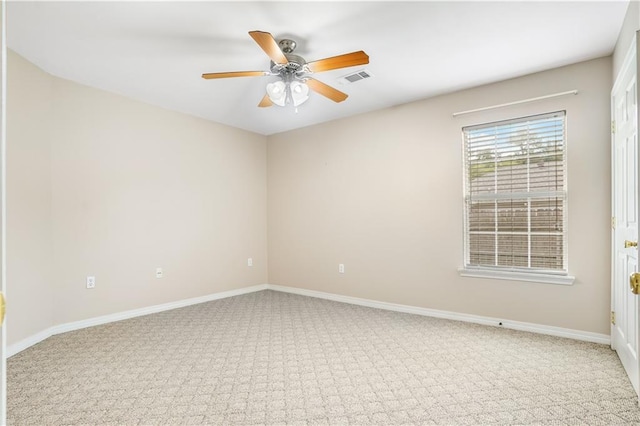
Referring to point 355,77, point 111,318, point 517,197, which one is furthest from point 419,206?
point 111,318

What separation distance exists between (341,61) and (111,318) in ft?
11.8

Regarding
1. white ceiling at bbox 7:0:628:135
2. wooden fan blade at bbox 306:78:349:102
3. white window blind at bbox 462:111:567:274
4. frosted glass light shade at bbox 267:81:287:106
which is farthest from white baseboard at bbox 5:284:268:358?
white window blind at bbox 462:111:567:274

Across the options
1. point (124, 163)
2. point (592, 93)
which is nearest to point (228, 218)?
point (124, 163)

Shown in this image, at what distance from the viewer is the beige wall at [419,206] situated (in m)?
3.07

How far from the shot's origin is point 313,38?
2.69 m

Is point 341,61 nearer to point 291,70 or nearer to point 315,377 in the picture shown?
point 291,70

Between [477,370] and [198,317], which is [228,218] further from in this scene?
[477,370]

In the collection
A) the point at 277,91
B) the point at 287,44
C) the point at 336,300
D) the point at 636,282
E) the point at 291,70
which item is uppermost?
the point at 287,44

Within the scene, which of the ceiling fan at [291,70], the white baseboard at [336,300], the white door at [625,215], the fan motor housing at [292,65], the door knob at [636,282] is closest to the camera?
the door knob at [636,282]

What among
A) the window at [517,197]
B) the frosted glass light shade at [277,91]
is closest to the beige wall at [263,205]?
the window at [517,197]

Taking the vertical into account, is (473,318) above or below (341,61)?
below

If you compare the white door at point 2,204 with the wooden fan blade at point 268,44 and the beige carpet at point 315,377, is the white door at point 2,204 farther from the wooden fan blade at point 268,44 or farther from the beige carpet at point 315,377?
the wooden fan blade at point 268,44

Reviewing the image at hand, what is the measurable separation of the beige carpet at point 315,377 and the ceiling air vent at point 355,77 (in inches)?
101

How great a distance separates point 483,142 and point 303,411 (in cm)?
318
